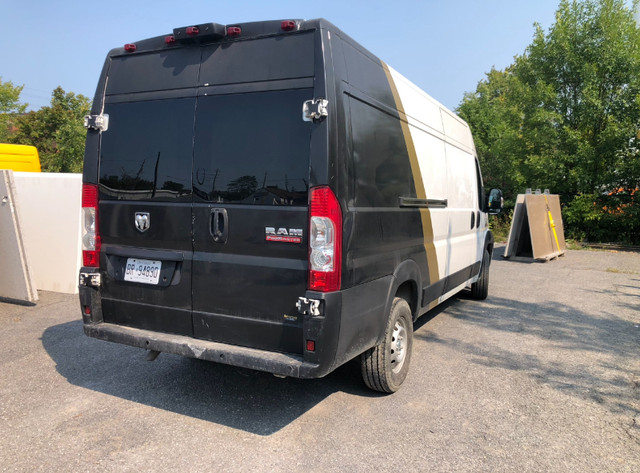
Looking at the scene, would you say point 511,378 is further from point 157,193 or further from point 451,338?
point 157,193

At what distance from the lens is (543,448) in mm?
3336

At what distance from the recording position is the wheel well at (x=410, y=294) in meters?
4.33

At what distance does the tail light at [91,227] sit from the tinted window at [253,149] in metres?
0.99

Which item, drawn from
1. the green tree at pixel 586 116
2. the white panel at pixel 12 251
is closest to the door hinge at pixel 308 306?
the white panel at pixel 12 251

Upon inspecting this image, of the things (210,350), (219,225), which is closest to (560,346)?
(210,350)

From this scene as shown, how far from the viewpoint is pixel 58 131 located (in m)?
26.5

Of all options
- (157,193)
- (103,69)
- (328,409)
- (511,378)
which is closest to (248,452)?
(328,409)

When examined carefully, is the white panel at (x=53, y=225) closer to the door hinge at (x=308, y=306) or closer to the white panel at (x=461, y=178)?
the white panel at (x=461, y=178)

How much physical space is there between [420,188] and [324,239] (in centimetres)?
177

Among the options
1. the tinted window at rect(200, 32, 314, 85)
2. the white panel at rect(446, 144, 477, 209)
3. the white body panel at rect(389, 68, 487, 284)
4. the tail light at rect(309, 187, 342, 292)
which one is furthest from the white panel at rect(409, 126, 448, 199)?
the tail light at rect(309, 187, 342, 292)

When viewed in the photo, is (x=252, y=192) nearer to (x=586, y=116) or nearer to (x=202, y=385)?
(x=202, y=385)

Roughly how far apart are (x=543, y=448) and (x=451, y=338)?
2.55m

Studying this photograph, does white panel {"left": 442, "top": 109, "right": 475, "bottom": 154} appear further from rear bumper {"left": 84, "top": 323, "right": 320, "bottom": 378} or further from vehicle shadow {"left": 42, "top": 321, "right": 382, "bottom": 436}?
rear bumper {"left": 84, "top": 323, "right": 320, "bottom": 378}

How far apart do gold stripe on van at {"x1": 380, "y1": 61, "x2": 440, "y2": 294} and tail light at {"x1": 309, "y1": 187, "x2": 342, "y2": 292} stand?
4.89 ft
